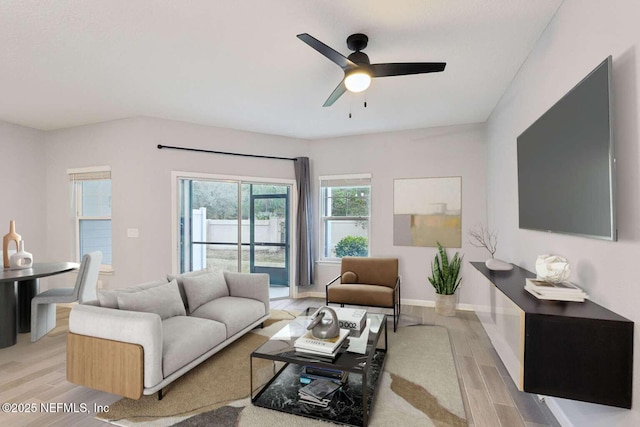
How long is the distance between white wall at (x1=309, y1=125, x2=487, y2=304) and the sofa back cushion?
562 mm

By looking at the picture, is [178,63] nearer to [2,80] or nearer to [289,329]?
[2,80]

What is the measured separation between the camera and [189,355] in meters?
2.38

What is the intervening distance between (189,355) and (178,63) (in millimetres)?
2505

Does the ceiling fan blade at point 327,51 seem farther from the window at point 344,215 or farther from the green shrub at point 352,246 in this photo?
the green shrub at point 352,246

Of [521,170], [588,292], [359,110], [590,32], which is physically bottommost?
[588,292]

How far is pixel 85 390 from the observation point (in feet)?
7.76

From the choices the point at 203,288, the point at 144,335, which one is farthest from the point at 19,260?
the point at 144,335

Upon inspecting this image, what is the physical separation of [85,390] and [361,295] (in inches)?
107

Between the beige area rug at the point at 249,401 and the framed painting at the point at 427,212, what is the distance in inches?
74.2

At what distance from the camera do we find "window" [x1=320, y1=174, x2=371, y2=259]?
16.4 feet

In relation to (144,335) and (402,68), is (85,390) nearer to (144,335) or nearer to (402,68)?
(144,335)

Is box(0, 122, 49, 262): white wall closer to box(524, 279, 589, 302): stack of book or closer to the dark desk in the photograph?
the dark desk

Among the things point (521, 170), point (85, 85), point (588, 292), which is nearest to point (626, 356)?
point (588, 292)

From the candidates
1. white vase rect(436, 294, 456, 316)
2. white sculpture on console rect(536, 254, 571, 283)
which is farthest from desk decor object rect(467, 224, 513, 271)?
white sculpture on console rect(536, 254, 571, 283)
